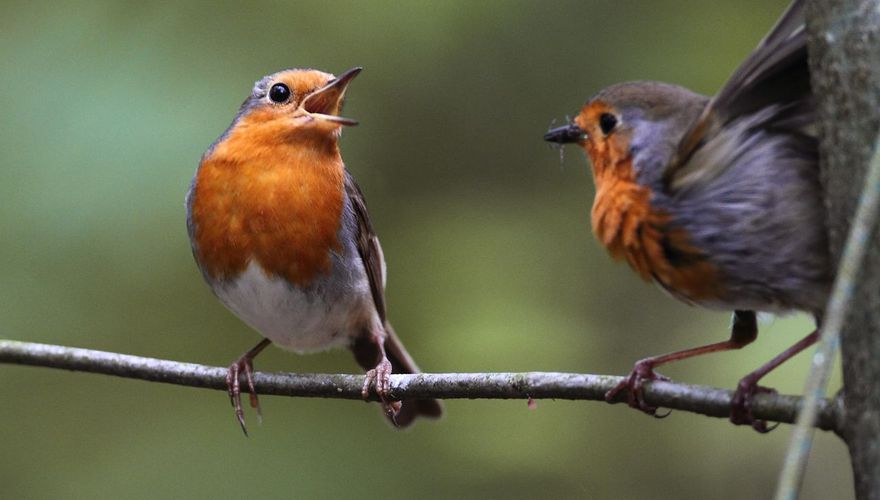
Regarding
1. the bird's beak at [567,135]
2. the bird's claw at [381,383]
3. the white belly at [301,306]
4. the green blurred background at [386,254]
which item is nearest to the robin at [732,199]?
the bird's beak at [567,135]

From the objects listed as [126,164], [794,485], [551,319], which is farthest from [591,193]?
[794,485]

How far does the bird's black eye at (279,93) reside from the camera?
4.11 metres

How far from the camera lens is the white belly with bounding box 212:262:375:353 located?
393 centimetres

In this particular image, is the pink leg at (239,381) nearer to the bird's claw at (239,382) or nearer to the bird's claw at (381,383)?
the bird's claw at (239,382)

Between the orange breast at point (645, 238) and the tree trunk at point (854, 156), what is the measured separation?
56cm

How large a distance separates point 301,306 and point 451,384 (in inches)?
57.1

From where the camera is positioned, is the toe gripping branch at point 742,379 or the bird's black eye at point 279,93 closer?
the toe gripping branch at point 742,379

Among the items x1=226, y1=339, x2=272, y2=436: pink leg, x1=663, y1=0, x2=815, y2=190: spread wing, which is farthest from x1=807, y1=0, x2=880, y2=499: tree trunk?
x1=226, y1=339, x2=272, y2=436: pink leg

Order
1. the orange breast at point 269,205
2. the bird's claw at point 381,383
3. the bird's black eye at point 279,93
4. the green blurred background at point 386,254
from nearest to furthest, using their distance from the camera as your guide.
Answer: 1. the bird's claw at point 381,383
2. the orange breast at point 269,205
3. the bird's black eye at point 279,93
4. the green blurred background at point 386,254

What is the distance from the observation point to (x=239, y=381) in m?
3.92

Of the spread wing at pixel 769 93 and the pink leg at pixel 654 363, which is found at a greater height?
the spread wing at pixel 769 93

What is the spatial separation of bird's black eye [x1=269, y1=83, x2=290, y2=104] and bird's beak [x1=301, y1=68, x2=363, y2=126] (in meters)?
0.08

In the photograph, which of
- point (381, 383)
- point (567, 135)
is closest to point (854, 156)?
point (567, 135)

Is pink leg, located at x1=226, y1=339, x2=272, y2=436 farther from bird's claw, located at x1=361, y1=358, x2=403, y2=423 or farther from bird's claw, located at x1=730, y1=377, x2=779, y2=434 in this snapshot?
bird's claw, located at x1=730, y1=377, x2=779, y2=434
